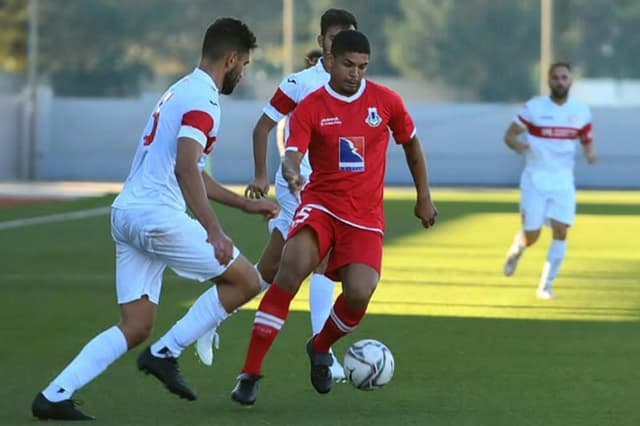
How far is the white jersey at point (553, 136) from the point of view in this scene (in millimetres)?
15164

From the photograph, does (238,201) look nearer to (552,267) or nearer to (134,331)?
(134,331)

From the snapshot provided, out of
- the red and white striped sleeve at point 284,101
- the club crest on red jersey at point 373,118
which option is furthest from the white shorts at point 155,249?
the red and white striped sleeve at point 284,101

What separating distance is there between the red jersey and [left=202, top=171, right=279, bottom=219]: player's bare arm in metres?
0.56

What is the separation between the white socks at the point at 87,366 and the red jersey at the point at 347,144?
1.47 metres

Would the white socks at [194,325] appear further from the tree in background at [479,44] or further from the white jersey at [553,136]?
the tree in background at [479,44]

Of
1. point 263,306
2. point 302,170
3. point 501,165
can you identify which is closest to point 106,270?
point 302,170

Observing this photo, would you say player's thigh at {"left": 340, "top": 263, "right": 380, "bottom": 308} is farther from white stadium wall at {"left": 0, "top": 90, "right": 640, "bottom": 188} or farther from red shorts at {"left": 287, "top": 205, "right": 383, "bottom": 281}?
white stadium wall at {"left": 0, "top": 90, "right": 640, "bottom": 188}

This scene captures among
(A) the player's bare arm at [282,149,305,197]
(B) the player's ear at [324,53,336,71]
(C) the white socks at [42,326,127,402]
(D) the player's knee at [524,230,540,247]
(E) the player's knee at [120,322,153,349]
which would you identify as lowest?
(D) the player's knee at [524,230,540,247]

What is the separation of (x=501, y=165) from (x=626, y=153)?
3.11 meters

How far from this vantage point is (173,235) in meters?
7.84

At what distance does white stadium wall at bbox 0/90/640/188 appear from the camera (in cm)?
4000

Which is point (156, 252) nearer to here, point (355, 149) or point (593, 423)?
point (355, 149)

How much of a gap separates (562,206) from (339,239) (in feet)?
22.0

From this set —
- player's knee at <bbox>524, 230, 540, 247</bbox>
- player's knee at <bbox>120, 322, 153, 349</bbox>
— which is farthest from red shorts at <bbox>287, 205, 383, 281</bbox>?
player's knee at <bbox>524, 230, 540, 247</bbox>
